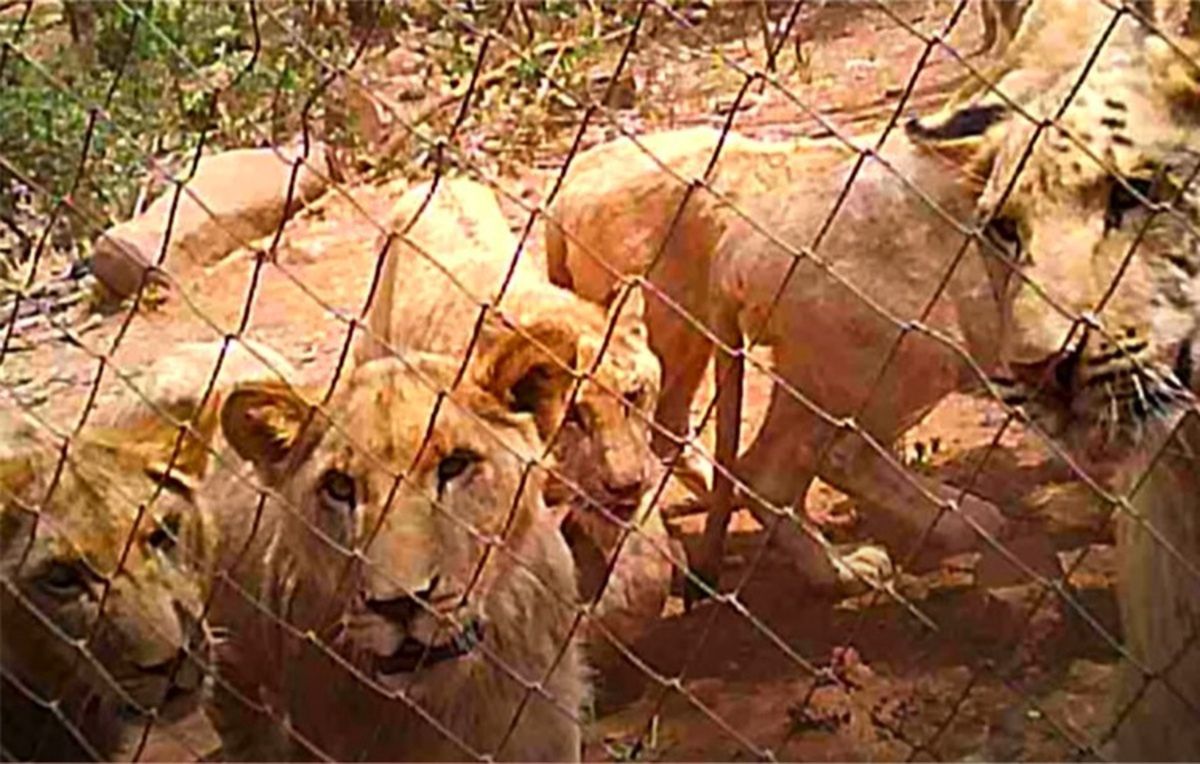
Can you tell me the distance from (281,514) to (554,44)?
181 inches

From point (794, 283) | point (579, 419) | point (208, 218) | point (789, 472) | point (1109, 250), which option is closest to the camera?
point (1109, 250)

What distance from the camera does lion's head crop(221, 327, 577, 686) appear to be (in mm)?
3547

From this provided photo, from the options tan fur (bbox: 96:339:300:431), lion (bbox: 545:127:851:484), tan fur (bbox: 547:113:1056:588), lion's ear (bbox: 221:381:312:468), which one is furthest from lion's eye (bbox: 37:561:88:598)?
lion (bbox: 545:127:851:484)

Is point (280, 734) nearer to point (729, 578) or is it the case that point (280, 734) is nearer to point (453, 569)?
point (453, 569)

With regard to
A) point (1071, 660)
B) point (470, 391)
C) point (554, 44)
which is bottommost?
point (554, 44)

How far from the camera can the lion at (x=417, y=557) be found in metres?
3.62

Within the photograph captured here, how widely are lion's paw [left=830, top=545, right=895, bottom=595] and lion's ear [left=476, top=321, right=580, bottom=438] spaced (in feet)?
3.97

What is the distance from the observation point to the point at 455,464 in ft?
12.5

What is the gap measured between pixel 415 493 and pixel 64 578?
0.55 m

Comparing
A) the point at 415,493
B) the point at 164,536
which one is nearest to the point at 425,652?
the point at 415,493

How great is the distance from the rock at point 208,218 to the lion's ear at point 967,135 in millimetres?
4197

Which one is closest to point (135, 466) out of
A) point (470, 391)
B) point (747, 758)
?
point (470, 391)

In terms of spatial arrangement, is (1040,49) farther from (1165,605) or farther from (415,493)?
(415,493)

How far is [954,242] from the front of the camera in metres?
4.62
